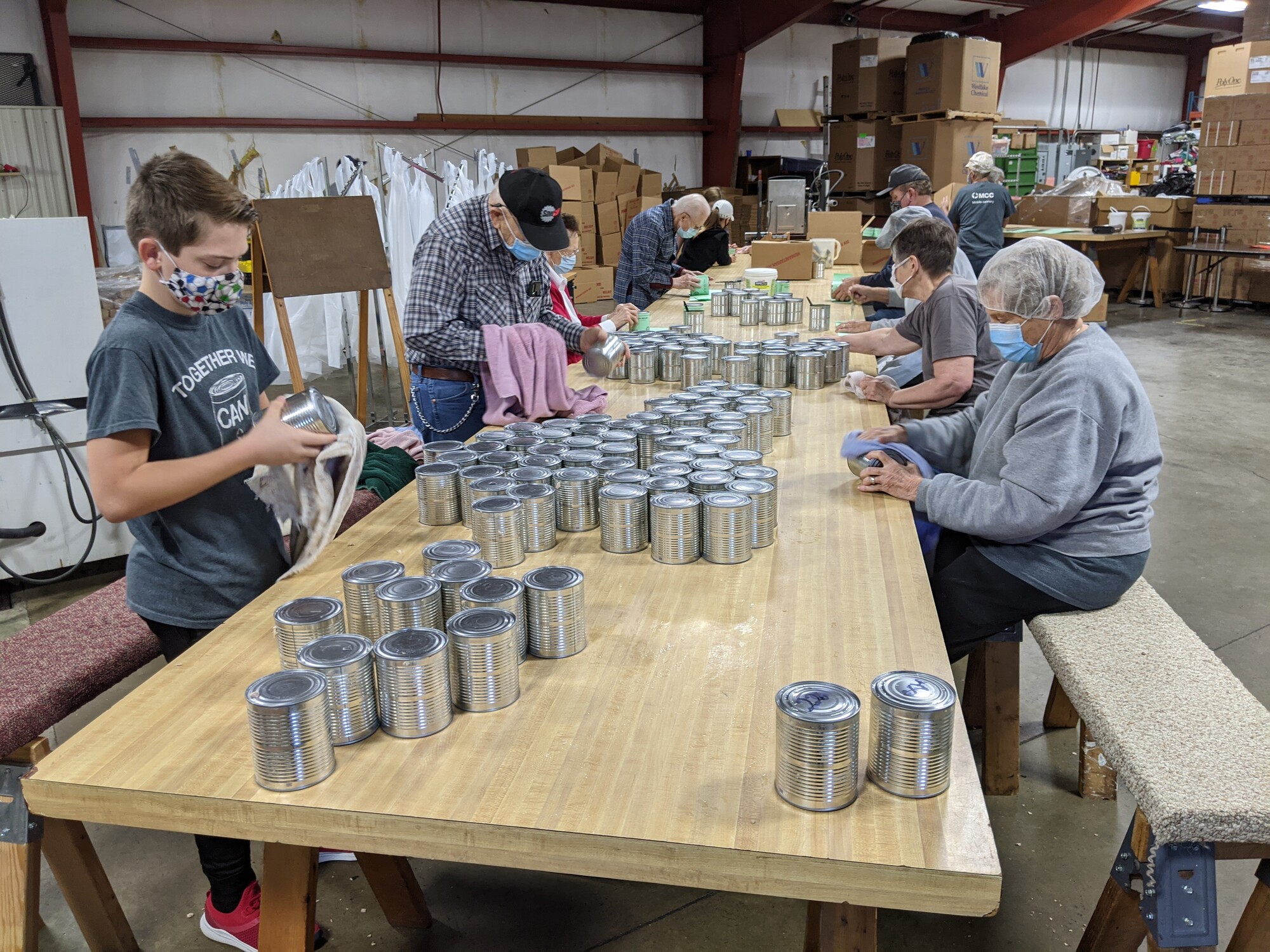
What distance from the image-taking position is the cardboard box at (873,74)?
10.8 metres

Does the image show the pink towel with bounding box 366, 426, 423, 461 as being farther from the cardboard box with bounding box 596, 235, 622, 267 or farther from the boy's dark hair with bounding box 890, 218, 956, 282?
the cardboard box with bounding box 596, 235, 622, 267

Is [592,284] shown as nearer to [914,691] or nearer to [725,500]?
[725,500]

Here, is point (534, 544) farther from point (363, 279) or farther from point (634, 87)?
point (634, 87)

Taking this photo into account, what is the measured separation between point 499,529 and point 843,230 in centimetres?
647

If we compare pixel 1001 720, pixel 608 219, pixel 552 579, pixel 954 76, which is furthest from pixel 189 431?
pixel 954 76

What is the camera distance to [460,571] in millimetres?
1597

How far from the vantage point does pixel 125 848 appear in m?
2.48

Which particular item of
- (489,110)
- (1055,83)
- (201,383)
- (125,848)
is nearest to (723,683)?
(201,383)

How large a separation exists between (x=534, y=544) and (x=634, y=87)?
40.2 ft

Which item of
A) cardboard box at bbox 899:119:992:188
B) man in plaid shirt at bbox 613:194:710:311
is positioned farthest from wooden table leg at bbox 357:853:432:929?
cardboard box at bbox 899:119:992:188

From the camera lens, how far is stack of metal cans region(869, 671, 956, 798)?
1.14m

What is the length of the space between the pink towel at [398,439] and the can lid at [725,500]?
43.4 inches

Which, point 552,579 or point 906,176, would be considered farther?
point 906,176

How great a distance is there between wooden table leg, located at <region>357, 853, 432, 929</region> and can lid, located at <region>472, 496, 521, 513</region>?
819 millimetres
